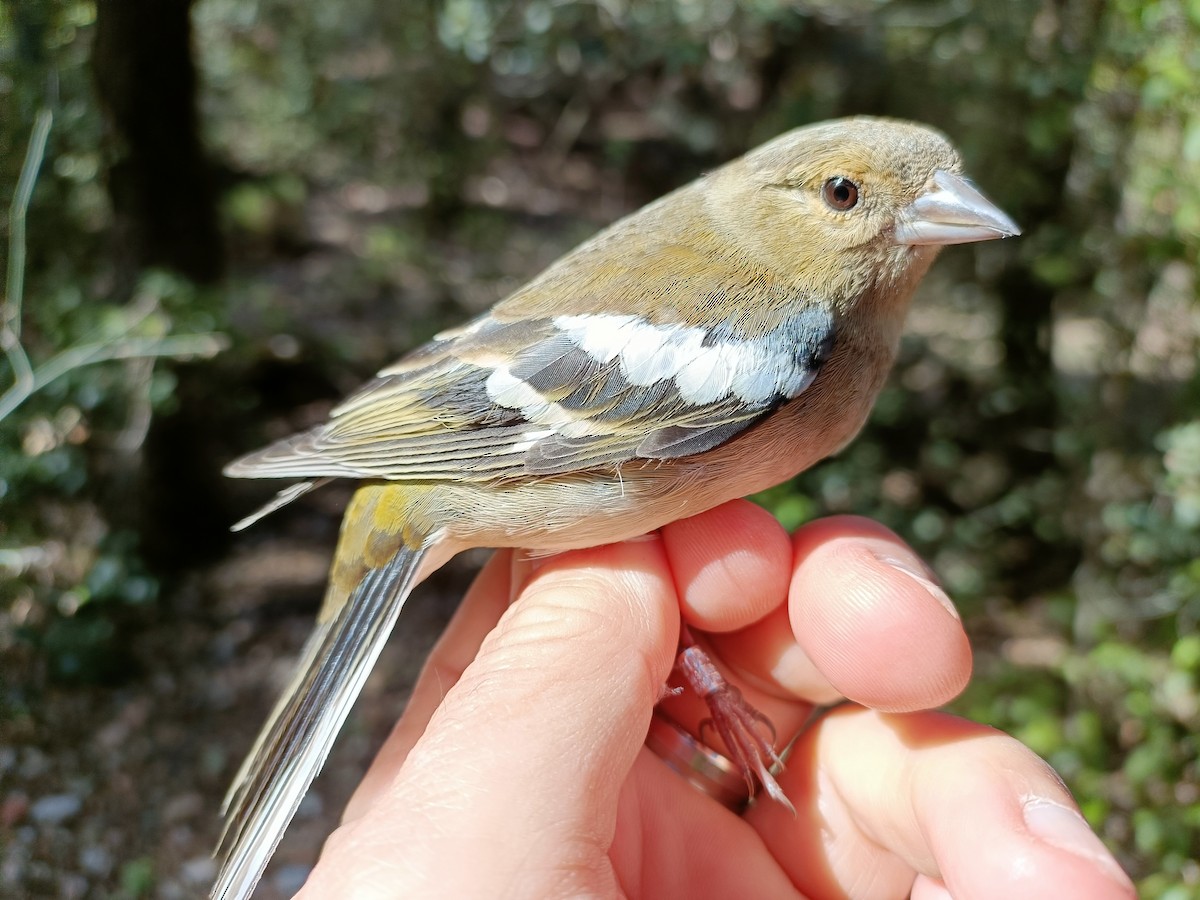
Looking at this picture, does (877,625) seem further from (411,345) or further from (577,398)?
(411,345)

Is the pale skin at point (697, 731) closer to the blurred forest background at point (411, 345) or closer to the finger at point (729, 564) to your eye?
the finger at point (729, 564)

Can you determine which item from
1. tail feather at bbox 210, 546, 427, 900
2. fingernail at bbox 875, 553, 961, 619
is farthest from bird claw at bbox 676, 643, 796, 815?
tail feather at bbox 210, 546, 427, 900

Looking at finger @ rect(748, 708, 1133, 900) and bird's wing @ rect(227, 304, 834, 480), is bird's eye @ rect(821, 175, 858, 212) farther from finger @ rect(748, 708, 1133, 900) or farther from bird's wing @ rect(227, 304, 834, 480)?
finger @ rect(748, 708, 1133, 900)

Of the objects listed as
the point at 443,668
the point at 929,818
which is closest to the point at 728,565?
the point at 929,818

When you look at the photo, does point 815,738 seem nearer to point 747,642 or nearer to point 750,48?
point 747,642

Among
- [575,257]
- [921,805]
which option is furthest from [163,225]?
[921,805]

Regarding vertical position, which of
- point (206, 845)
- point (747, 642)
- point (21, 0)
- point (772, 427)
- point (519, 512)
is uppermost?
point (21, 0)

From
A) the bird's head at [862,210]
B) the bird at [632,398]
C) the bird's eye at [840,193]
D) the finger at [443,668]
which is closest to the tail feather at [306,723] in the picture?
the bird at [632,398]
